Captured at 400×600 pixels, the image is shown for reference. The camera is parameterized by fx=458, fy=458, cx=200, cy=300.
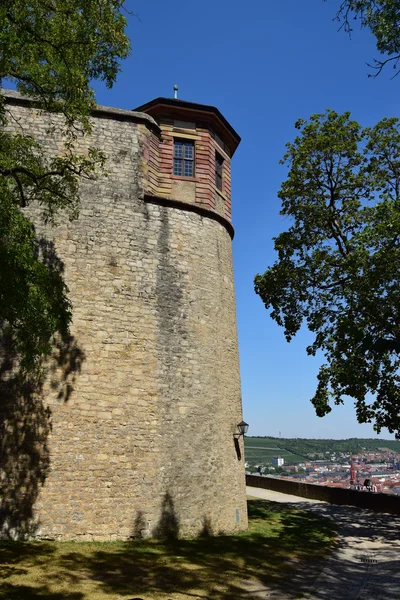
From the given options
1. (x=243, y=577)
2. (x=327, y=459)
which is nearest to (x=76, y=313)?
(x=243, y=577)

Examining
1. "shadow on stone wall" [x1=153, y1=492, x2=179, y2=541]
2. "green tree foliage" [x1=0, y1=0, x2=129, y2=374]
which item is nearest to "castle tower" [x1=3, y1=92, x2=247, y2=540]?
"shadow on stone wall" [x1=153, y1=492, x2=179, y2=541]

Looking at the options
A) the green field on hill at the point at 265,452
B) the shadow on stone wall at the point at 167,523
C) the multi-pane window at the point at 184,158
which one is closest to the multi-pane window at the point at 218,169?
the multi-pane window at the point at 184,158

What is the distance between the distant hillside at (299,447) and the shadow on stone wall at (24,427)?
111031 mm

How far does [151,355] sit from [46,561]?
5.11 meters

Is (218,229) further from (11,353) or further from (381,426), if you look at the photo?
(381,426)

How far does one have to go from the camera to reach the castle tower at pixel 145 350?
35.2ft

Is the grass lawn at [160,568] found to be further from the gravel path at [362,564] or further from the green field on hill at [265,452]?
the green field on hill at [265,452]

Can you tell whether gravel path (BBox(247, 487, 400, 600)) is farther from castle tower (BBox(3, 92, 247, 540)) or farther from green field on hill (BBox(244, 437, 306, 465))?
green field on hill (BBox(244, 437, 306, 465))

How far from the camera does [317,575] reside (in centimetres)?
893

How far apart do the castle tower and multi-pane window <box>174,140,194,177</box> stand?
4 centimetres

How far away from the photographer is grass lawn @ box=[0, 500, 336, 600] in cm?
720

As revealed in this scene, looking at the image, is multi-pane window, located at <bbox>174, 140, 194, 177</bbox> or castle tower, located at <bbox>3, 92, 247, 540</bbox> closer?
castle tower, located at <bbox>3, 92, 247, 540</bbox>

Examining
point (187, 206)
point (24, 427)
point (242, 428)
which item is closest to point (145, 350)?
point (24, 427)

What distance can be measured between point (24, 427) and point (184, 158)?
9.23 meters
